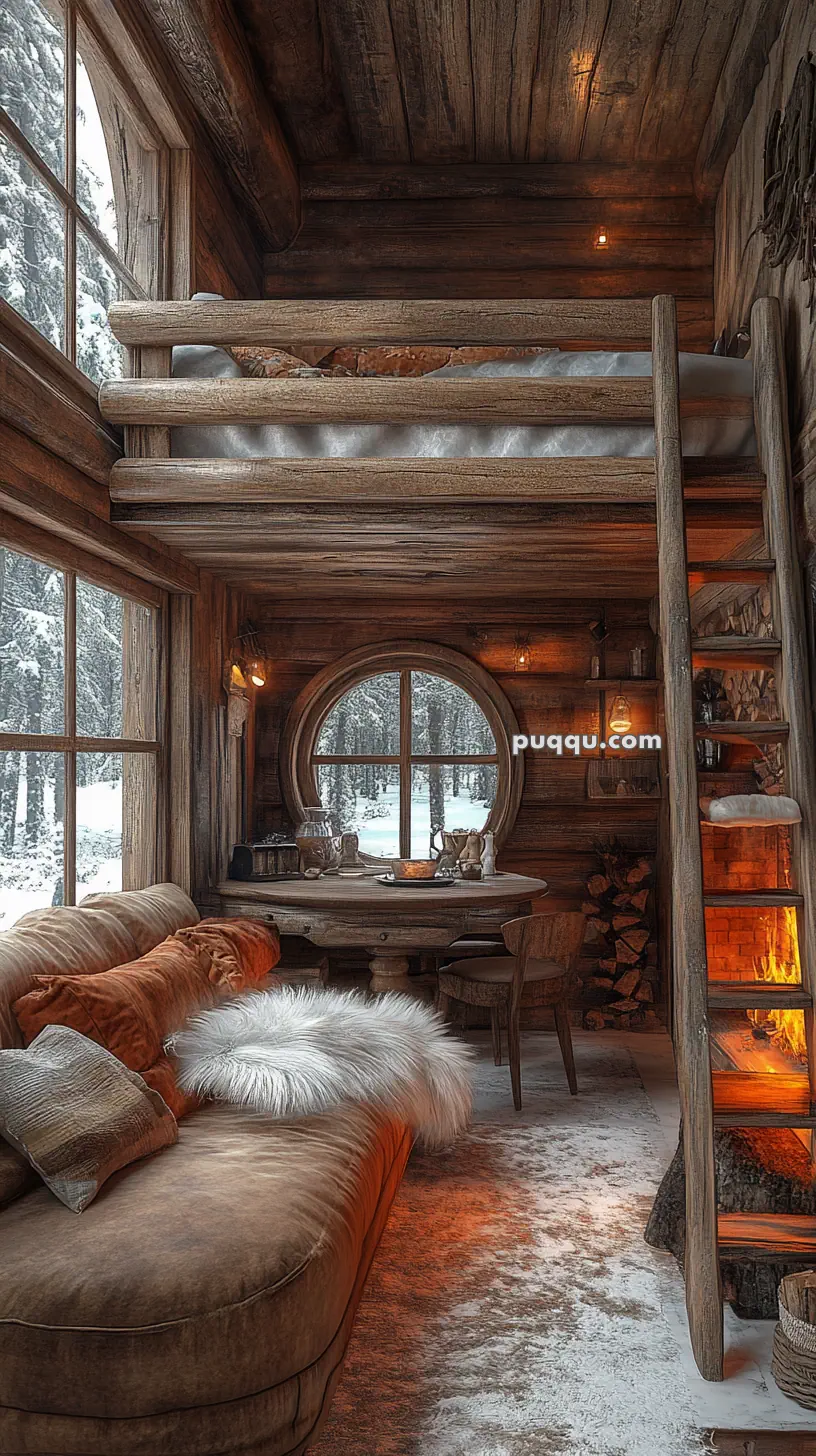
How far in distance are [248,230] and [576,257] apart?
1763 mm

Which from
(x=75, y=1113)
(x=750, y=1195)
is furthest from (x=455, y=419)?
(x=750, y=1195)

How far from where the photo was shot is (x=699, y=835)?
2.91 meters

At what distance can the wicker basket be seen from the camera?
2.47 metres

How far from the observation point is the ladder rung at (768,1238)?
277 cm

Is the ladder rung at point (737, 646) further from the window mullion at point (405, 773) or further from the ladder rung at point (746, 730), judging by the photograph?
the window mullion at point (405, 773)

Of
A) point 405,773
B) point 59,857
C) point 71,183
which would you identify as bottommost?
point 59,857

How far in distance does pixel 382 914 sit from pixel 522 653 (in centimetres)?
213

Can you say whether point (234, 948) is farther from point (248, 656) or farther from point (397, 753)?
point (397, 753)

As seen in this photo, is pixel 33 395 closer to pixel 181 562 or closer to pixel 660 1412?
pixel 181 562

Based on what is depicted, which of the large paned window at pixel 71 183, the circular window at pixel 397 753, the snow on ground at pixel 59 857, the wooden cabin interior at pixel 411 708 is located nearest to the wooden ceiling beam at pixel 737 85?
the wooden cabin interior at pixel 411 708

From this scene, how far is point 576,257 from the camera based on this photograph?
5879mm

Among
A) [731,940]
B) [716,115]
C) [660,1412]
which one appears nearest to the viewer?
[660,1412]

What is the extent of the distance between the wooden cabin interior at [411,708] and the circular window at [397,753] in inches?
1.2

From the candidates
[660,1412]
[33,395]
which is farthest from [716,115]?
[660,1412]
